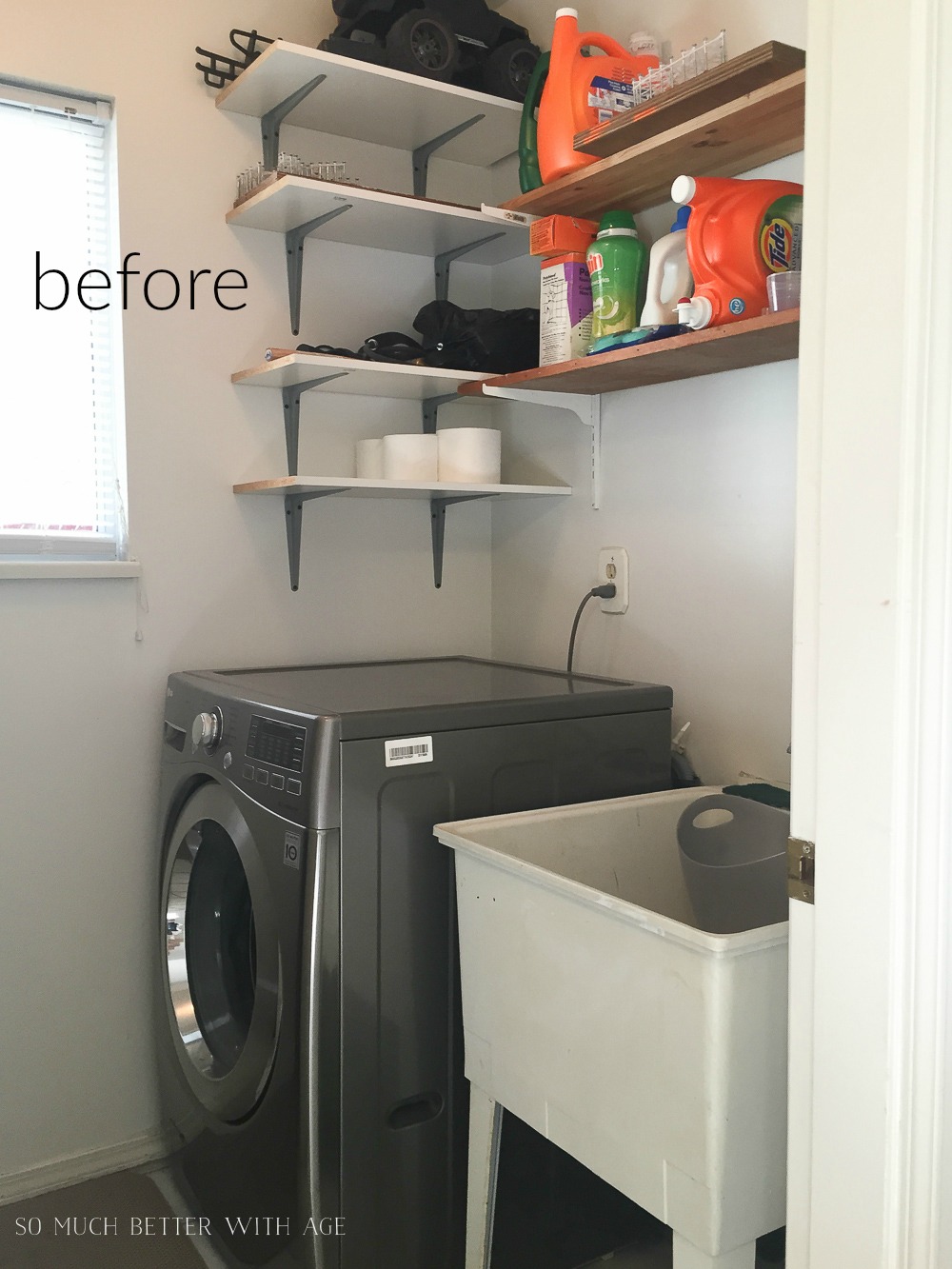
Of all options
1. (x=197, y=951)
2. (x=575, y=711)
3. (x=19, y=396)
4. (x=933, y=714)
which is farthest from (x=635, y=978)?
(x=19, y=396)

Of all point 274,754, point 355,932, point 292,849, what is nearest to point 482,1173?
point 355,932

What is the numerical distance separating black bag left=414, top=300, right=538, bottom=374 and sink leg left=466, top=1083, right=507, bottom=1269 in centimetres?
136

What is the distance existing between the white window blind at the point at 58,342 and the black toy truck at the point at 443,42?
1.69ft

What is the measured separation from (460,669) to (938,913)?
4.33 feet

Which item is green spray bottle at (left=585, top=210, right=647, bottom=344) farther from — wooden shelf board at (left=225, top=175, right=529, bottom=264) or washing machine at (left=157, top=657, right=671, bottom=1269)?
washing machine at (left=157, top=657, right=671, bottom=1269)

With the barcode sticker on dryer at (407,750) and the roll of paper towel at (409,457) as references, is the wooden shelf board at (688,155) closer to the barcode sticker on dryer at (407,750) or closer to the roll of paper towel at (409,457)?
the roll of paper towel at (409,457)

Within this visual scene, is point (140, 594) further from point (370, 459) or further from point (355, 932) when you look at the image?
point (355, 932)

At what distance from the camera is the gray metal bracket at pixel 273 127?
2076 mm

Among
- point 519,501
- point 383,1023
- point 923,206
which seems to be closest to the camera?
point 923,206

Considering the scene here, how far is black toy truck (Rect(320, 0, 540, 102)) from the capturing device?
6.66 feet

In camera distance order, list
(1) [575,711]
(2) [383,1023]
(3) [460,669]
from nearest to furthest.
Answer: (2) [383,1023] < (1) [575,711] < (3) [460,669]

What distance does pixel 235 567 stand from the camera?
2.21 meters

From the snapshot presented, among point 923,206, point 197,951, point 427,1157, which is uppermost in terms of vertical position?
point 923,206

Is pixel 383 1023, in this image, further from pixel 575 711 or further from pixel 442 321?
pixel 442 321
